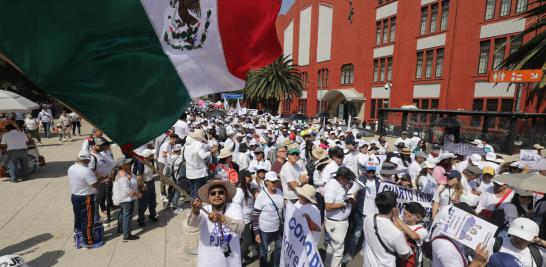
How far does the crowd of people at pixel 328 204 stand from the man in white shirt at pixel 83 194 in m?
0.02

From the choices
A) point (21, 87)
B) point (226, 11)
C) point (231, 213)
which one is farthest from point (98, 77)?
point (21, 87)

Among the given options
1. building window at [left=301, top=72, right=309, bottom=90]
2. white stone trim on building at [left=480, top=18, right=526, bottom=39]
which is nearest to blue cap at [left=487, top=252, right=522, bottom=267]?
white stone trim on building at [left=480, top=18, right=526, bottom=39]

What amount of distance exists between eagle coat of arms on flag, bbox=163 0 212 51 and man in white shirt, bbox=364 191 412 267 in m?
2.50

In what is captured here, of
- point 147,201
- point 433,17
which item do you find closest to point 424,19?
point 433,17

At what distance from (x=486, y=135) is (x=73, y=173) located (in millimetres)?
→ 18400

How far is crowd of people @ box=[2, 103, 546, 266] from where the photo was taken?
321cm

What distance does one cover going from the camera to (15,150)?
9.45 m

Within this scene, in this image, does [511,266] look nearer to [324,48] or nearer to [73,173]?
[73,173]

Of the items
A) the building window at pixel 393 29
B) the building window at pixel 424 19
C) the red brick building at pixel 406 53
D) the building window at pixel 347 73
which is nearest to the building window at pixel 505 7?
the red brick building at pixel 406 53

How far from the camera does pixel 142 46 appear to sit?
2.35 meters

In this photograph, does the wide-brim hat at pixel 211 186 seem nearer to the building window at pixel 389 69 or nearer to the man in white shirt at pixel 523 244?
Answer: the man in white shirt at pixel 523 244

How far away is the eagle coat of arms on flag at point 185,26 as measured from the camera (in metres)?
2.47

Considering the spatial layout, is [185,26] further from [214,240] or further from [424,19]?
[424,19]

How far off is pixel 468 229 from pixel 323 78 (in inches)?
1533
